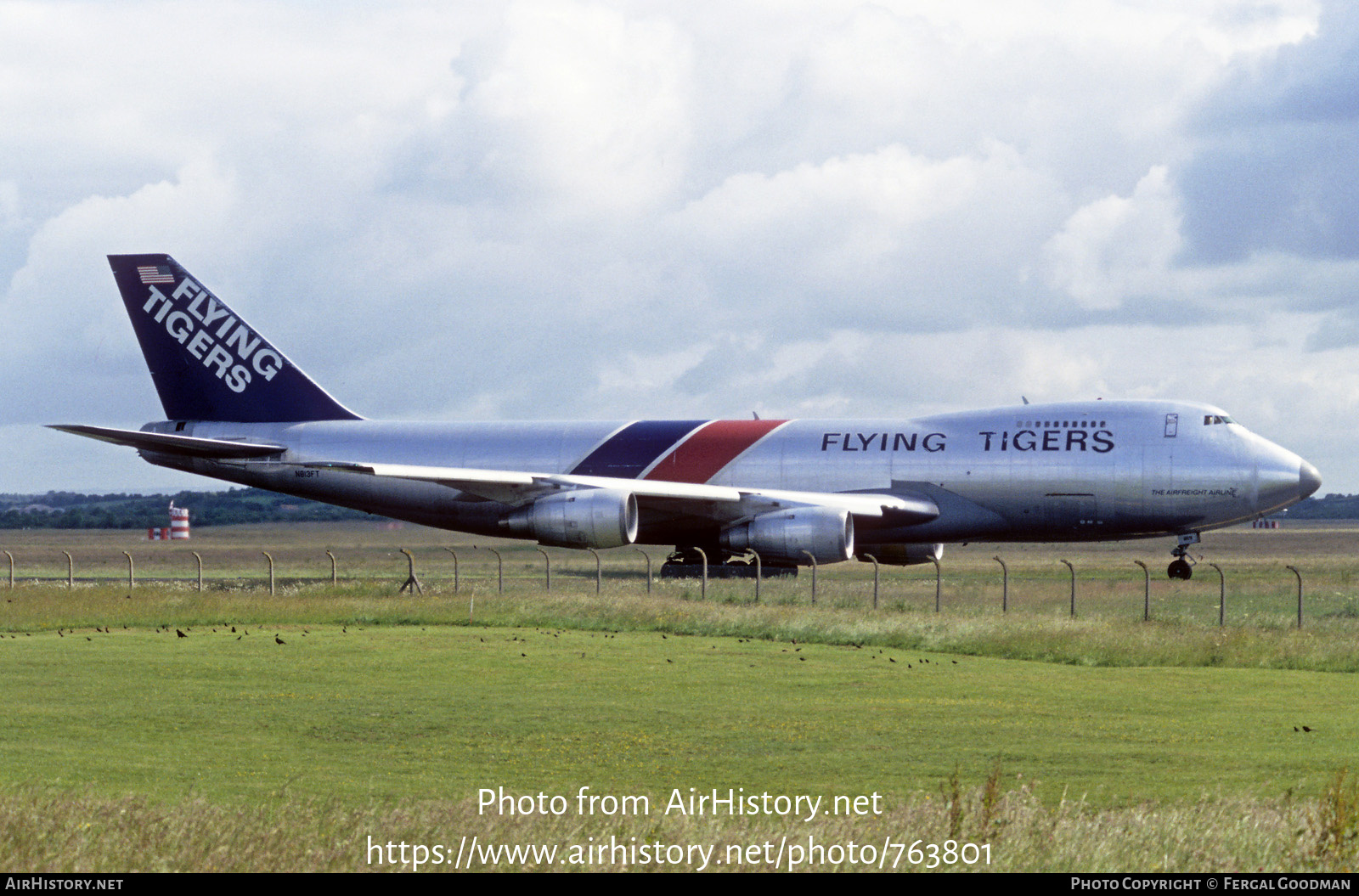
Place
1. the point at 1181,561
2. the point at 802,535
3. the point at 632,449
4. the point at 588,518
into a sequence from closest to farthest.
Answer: the point at 588,518 → the point at 802,535 → the point at 1181,561 → the point at 632,449

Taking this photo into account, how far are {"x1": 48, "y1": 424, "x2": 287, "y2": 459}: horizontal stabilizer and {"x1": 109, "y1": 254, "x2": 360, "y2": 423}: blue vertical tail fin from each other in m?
1.51

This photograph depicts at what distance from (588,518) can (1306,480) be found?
741 inches

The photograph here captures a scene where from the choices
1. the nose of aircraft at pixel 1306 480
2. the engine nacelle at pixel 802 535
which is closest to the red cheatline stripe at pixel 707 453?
the engine nacelle at pixel 802 535

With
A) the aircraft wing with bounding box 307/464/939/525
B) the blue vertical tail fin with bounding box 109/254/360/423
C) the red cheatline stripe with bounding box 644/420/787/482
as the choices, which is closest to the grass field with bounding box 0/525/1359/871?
the aircraft wing with bounding box 307/464/939/525

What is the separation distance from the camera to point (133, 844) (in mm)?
9562

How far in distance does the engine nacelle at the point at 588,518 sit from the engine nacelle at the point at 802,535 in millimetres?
3244

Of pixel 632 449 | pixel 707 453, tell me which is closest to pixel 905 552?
pixel 707 453

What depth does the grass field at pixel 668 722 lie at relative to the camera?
1004 centimetres

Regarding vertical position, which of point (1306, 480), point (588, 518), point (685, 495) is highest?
point (1306, 480)

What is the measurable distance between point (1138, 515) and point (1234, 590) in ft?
10.6

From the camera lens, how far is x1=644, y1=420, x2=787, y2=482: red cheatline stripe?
44469 millimetres

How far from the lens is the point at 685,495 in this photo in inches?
1578

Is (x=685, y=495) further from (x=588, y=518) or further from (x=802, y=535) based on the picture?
(x=802, y=535)
